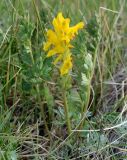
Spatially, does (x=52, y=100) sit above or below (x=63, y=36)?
below

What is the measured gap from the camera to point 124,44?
5.71 feet

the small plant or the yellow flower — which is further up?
the small plant

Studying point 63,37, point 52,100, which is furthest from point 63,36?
point 52,100

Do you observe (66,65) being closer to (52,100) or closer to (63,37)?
(63,37)

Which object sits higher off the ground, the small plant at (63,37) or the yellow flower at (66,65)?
the small plant at (63,37)

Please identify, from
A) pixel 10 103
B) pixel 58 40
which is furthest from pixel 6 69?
pixel 58 40

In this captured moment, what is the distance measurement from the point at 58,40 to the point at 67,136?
1.13ft

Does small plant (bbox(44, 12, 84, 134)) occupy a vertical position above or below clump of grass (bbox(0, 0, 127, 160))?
above

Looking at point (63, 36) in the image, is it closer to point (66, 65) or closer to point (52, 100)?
point (66, 65)

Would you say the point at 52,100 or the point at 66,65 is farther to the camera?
the point at 52,100

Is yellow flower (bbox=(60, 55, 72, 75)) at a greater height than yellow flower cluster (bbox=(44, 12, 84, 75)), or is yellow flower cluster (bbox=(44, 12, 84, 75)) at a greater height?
yellow flower cluster (bbox=(44, 12, 84, 75))

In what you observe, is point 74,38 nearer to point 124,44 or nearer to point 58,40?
point 58,40

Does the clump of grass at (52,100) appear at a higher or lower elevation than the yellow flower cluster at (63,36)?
lower

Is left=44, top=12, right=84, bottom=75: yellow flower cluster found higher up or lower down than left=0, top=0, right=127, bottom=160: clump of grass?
higher up
